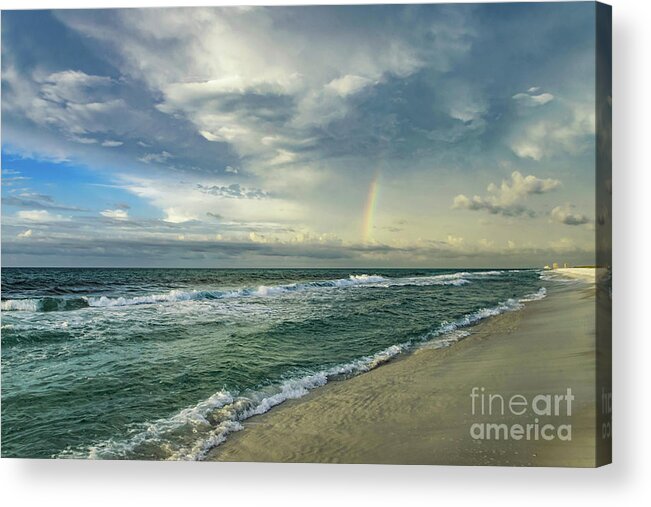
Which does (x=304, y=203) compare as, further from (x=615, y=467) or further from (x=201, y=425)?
(x=615, y=467)

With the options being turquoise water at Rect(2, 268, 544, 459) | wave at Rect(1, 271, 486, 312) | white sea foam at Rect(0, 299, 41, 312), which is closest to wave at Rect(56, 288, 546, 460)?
turquoise water at Rect(2, 268, 544, 459)

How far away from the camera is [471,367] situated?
520 cm

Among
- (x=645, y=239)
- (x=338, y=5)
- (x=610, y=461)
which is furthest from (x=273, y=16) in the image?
(x=610, y=461)

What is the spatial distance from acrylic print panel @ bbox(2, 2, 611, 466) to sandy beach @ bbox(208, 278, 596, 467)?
0.7 inches

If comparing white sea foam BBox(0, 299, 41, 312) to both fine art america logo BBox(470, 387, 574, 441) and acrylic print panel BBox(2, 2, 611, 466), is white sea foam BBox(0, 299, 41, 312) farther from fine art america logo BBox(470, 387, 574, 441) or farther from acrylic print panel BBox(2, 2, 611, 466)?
fine art america logo BBox(470, 387, 574, 441)

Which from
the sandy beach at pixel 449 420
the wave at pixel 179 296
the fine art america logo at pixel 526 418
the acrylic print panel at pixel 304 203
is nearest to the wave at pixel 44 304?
the wave at pixel 179 296

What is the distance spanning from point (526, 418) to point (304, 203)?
277 cm

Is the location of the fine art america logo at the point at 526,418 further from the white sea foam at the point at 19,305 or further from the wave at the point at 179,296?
the white sea foam at the point at 19,305

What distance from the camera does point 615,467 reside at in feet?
14.6

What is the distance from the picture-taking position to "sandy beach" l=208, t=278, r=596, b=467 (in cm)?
439

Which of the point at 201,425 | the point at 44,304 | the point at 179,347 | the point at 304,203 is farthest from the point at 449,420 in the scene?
the point at 44,304

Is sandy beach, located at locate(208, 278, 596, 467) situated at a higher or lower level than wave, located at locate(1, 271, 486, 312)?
lower

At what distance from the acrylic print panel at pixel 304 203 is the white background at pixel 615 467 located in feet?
0.46

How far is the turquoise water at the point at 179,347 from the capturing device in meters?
4.67
